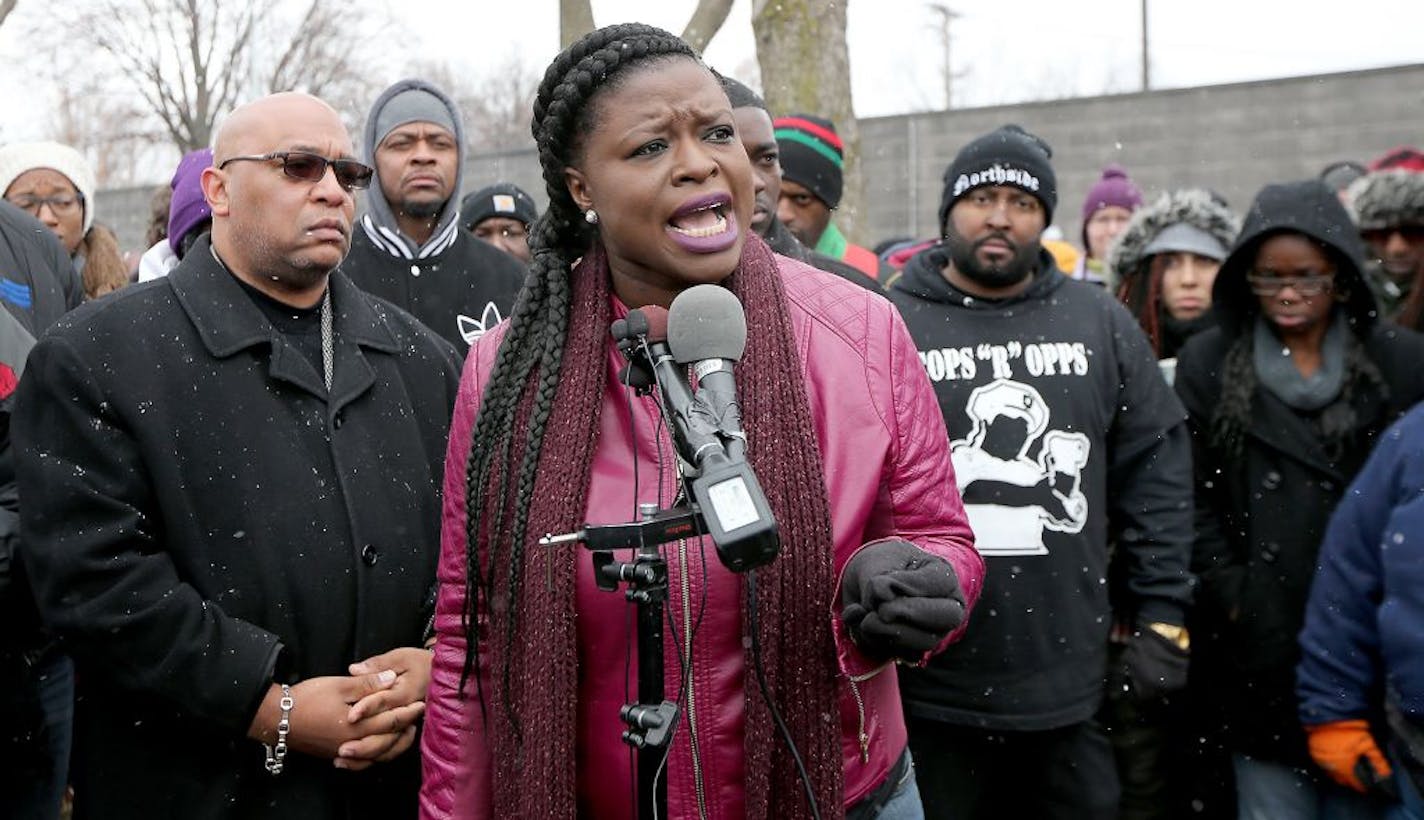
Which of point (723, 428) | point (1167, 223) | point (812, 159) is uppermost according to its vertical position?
point (812, 159)

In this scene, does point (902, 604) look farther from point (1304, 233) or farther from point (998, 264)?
point (1304, 233)

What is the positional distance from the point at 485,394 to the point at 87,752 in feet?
5.06

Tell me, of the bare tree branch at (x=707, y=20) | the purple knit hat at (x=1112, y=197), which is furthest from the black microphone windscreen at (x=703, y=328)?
the bare tree branch at (x=707, y=20)

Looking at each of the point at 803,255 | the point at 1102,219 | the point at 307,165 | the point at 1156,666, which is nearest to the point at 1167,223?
the point at 803,255

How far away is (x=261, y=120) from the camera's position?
3.43 meters

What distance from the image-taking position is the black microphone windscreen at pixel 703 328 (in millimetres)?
1898

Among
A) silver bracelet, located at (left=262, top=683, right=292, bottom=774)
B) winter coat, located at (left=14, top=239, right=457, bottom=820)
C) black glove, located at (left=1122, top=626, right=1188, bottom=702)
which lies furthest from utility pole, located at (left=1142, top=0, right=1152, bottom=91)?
silver bracelet, located at (left=262, top=683, right=292, bottom=774)

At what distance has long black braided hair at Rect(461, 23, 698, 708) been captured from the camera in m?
A: 2.49

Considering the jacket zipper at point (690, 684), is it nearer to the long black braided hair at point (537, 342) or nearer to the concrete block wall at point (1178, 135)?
A: the long black braided hair at point (537, 342)

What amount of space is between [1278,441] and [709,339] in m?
3.02

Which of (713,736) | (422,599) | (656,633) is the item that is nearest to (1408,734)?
(713,736)

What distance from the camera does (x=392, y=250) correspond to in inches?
201

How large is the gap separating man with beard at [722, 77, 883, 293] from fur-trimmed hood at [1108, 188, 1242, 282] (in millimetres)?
1872

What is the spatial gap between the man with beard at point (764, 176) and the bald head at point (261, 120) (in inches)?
61.0
